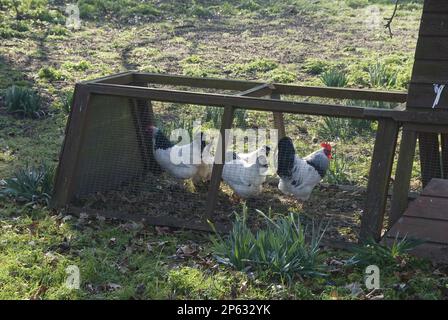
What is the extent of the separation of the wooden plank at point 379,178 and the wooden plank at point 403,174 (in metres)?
0.08

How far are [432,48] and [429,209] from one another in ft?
3.33

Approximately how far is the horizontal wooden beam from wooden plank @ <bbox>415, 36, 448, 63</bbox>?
1.69 ft

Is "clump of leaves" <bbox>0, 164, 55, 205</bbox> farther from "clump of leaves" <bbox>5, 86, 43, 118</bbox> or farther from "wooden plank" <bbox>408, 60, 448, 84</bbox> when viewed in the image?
"wooden plank" <bbox>408, 60, 448, 84</bbox>

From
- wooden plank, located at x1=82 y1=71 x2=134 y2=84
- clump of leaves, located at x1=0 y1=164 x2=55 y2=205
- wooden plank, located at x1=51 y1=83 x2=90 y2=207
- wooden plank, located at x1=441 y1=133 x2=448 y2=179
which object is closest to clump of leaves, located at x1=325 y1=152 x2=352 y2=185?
wooden plank, located at x1=441 y1=133 x2=448 y2=179

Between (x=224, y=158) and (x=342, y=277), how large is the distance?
1.28 metres

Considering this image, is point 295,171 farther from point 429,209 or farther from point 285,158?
point 429,209

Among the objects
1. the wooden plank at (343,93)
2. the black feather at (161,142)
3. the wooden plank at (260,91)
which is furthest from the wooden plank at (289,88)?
the black feather at (161,142)

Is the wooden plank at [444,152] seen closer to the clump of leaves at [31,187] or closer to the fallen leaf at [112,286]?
the fallen leaf at [112,286]

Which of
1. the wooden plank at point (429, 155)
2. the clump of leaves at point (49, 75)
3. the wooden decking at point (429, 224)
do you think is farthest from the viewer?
the clump of leaves at point (49, 75)

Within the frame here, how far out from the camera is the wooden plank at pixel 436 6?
4.65 metres

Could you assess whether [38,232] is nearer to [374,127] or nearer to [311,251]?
[311,251]

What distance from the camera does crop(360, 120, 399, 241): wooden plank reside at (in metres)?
4.85
